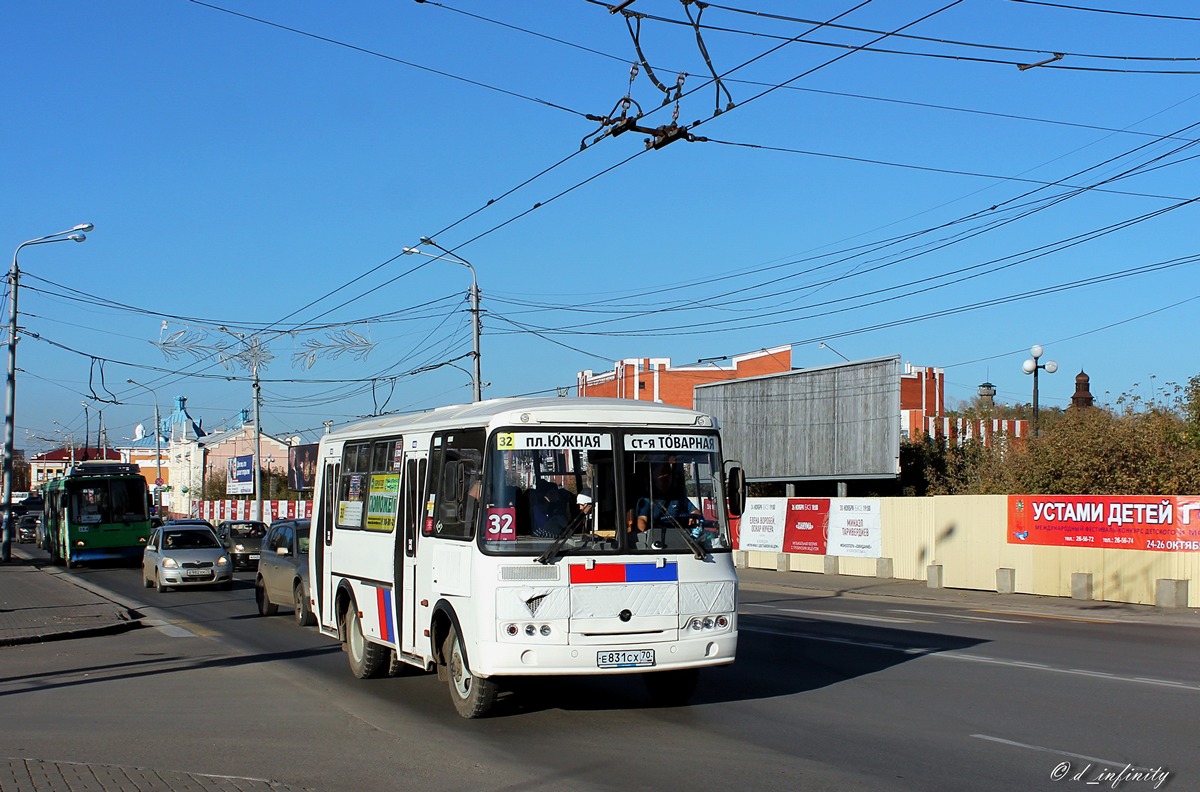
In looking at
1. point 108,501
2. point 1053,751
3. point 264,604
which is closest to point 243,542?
point 108,501

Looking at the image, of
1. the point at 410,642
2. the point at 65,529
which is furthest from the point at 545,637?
the point at 65,529

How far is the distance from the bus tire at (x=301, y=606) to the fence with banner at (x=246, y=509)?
31.7m

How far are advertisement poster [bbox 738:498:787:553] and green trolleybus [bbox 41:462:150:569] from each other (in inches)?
769

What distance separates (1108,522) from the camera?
Result: 991 inches

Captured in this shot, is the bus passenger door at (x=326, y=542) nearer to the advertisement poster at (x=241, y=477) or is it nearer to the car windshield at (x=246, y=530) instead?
the car windshield at (x=246, y=530)

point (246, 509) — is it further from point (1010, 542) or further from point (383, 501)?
point (383, 501)

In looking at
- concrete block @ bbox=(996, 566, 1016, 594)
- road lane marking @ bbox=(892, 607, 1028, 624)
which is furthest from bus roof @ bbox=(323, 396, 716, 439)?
concrete block @ bbox=(996, 566, 1016, 594)

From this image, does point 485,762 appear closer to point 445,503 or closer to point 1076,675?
point 445,503

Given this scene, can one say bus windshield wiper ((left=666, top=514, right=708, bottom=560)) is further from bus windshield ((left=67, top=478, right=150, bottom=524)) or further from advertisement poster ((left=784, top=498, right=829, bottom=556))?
bus windshield ((left=67, top=478, right=150, bottom=524))

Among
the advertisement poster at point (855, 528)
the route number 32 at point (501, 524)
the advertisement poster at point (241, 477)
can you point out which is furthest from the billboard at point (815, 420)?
the advertisement poster at point (241, 477)

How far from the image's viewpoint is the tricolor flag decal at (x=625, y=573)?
31.3 feet

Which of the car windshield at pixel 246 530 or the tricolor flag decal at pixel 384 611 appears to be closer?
the tricolor flag decal at pixel 384 611

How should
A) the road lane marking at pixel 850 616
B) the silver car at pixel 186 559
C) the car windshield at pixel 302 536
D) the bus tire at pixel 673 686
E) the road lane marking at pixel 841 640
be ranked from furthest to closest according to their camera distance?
the silver car at pixel 186 559 → the road lane marking at pixel 850 616 → the car windshield at pixel 302 536 → the road lane marking at pixel 841 640 → the bus tire at pixel 673 686

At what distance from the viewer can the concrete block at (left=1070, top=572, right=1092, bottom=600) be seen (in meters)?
25.4
